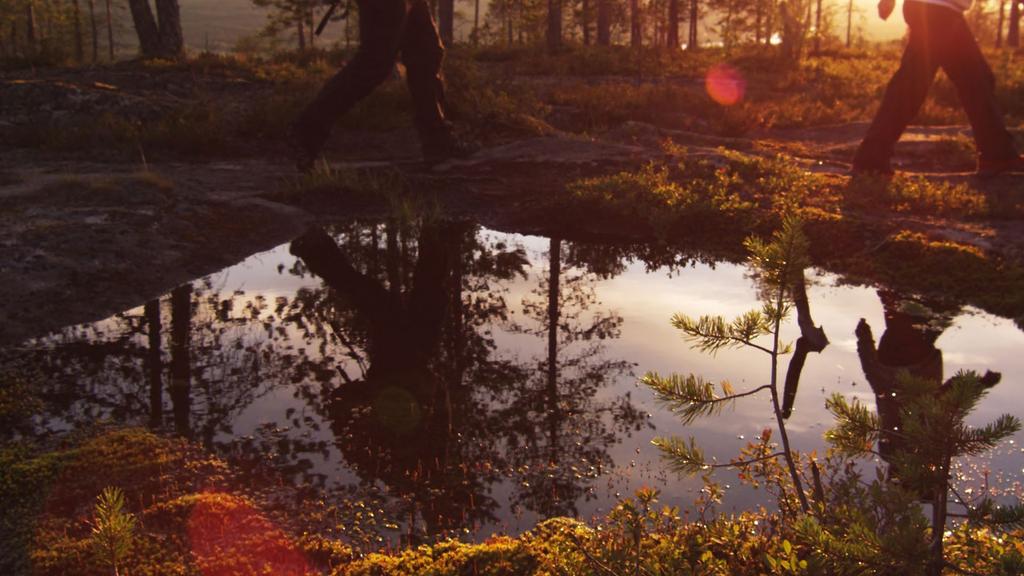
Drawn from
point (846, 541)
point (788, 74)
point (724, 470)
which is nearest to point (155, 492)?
point (724, 470)

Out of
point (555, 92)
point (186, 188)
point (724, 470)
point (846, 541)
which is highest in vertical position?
point (555, 92)

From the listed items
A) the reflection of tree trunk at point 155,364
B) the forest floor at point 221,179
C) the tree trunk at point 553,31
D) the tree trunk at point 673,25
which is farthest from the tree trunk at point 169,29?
the tree trunk at point 673,25

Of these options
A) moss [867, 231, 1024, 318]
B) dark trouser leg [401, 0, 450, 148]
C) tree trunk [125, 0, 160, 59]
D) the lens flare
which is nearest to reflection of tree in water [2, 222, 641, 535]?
moss [867, 231, 1024, 318]

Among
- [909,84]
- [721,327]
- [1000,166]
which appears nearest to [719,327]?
[721,327]

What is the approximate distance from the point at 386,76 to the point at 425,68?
76cm

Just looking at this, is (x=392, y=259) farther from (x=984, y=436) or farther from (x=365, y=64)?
(x=984, y=436)

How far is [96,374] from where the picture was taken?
13.4 ft

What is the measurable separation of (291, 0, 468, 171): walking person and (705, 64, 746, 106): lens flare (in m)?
7.53

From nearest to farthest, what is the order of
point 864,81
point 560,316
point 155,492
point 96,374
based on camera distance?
point 155,492 → point 96,374 → point 560,316 → point 864,81

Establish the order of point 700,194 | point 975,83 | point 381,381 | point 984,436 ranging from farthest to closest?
point 975,83, point 700,194, point 381,381, point 984,436

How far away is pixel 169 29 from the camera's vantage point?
1591 centimetres

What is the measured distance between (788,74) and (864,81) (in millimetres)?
2576

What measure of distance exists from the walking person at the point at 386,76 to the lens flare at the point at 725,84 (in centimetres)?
753

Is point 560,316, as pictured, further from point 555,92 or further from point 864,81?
point 864,81
